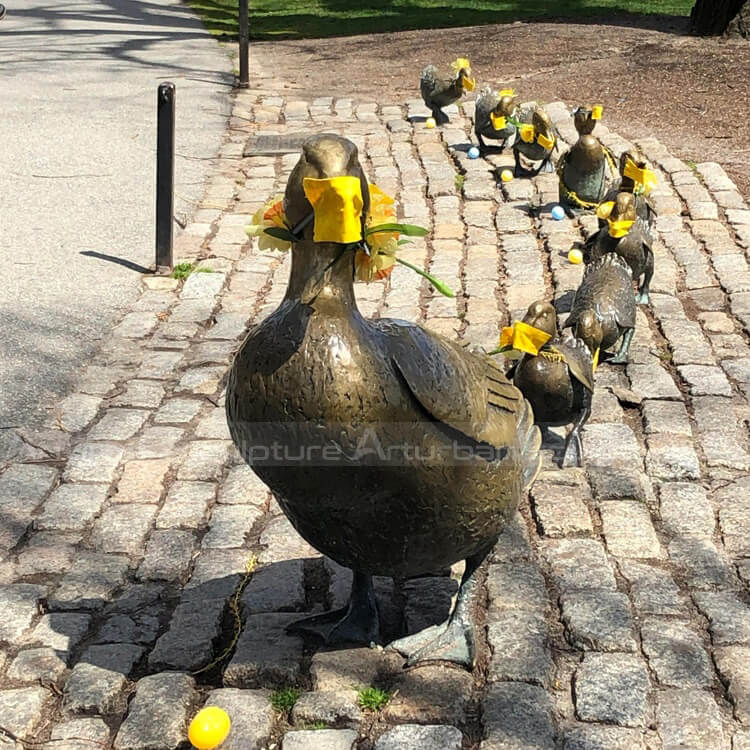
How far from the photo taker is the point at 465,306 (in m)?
7.06

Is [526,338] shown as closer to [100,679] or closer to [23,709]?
[100,679]

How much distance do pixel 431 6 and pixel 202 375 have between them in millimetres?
15110

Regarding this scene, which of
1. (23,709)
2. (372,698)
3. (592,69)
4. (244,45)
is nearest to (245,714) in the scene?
(372,698)

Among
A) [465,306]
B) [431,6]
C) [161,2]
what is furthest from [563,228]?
[161,2]

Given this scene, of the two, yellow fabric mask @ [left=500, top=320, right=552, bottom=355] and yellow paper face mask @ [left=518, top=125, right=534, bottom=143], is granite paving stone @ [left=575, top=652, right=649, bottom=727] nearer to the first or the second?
yellow fabric mask @ [left=500, top=320, right=552, bottom=355]

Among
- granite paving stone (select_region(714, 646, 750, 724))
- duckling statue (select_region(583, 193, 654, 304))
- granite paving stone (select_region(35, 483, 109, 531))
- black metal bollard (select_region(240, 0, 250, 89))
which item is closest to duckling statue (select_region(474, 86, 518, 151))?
duckling statue (select_region(583, 193, 654, 304))

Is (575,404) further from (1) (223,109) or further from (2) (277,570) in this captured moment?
(1) (223,109)

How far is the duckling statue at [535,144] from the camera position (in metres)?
9.28

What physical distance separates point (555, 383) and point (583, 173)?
149 inches

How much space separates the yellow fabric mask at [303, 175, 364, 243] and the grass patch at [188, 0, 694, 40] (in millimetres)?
15504

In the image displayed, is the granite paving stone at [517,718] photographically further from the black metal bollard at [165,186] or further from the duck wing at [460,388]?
the black metal bollard at [165,186]

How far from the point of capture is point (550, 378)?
16.7ft

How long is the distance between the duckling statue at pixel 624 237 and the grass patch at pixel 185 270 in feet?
8.33

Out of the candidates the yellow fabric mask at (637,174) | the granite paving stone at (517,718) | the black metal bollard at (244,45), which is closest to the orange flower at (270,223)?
the granite paving stone at (517,718)
